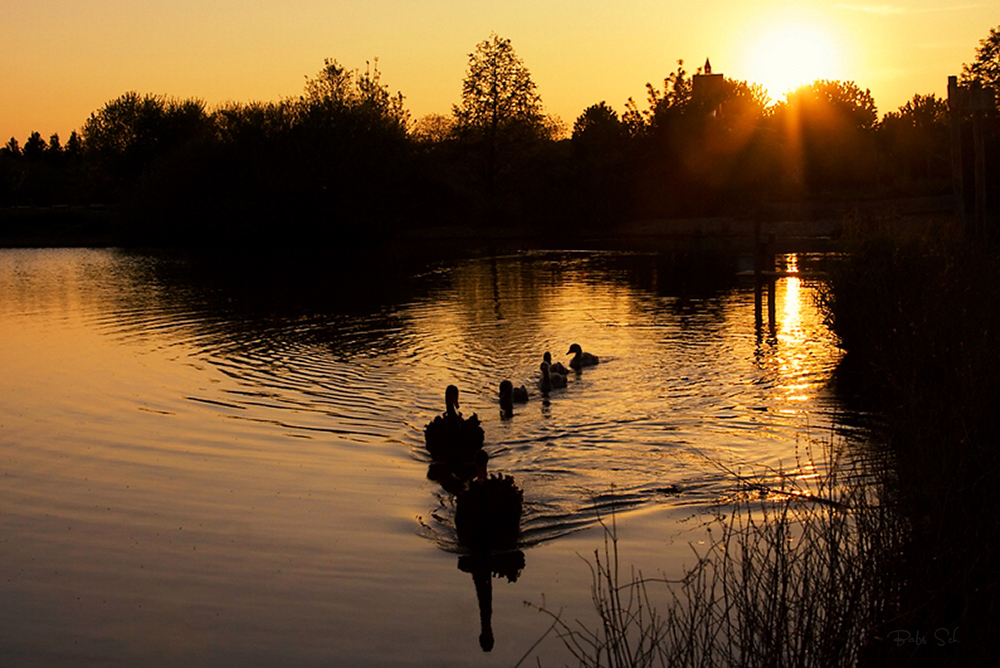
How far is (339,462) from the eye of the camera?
14.1m

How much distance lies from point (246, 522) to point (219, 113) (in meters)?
74.5

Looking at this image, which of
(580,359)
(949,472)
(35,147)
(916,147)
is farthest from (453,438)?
(35,147)

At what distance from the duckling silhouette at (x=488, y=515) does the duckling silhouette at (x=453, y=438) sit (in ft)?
10.8

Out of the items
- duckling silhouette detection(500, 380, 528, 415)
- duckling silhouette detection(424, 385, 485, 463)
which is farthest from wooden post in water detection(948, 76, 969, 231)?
duckling silhouette detection(424, 385, 485, 463)

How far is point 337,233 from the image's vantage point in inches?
2936

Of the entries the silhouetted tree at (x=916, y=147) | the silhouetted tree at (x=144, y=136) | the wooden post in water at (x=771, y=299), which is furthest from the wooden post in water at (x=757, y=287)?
the silhouetted tree at (x=144, y=136)

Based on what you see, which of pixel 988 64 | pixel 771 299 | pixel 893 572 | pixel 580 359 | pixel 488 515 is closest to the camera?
pixel 893 572

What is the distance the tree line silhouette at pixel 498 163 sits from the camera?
74.2 metres

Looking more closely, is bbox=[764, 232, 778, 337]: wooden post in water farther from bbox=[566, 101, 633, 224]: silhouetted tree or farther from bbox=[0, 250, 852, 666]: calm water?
Answer: bbox=[566, 101, 633, 224]: silhouetted tree

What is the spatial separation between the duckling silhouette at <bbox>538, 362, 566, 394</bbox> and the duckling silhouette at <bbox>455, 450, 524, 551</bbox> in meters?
7.65

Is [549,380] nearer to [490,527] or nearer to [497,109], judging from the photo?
[490,527]

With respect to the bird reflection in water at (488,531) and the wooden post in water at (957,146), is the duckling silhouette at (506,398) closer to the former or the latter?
the bird reflection in water at (488,531)

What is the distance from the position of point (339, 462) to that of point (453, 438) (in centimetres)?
168

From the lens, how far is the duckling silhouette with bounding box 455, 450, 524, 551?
10391mm
